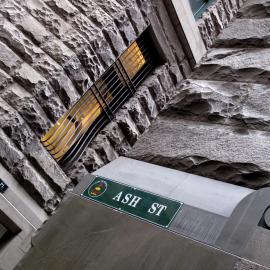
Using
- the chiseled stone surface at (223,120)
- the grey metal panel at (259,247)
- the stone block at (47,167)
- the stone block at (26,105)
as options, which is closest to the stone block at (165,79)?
the stone block at (47,167)

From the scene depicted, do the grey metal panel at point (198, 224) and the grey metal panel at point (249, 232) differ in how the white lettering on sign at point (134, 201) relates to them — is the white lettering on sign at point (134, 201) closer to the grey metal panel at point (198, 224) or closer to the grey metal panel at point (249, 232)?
the grey metal panel at point (198, 224)

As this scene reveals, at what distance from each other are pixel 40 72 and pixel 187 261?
3.00m

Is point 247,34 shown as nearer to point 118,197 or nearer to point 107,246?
point 118,197

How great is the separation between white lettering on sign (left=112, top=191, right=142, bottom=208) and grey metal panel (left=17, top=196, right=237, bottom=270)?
7 centimetres

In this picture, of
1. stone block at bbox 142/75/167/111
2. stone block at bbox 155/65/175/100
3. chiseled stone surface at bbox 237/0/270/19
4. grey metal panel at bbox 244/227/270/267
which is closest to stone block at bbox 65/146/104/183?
stone block at bbox 142/75/167/111

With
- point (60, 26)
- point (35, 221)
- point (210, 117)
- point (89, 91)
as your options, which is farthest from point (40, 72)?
point (210, 117)

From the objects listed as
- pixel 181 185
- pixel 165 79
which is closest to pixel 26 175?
pixel 181 185

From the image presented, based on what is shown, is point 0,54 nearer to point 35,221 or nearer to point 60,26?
point 60,26

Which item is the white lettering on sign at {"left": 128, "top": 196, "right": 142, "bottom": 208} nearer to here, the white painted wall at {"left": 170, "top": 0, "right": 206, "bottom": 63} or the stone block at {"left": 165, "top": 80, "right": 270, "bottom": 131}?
the stone block at {"left": 165, "top": 80, "right": 270, "bottom": 131}

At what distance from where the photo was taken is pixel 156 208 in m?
1.73

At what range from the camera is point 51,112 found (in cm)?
414

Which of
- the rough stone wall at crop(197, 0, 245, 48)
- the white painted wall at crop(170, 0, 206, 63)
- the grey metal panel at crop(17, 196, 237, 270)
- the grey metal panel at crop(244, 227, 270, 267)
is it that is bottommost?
the grey metal panel at crop(17, 196, 237, 270)

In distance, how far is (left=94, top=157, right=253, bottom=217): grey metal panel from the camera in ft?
5.54

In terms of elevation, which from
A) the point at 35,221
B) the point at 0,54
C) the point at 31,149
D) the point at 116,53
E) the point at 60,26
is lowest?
the point at 35,221
